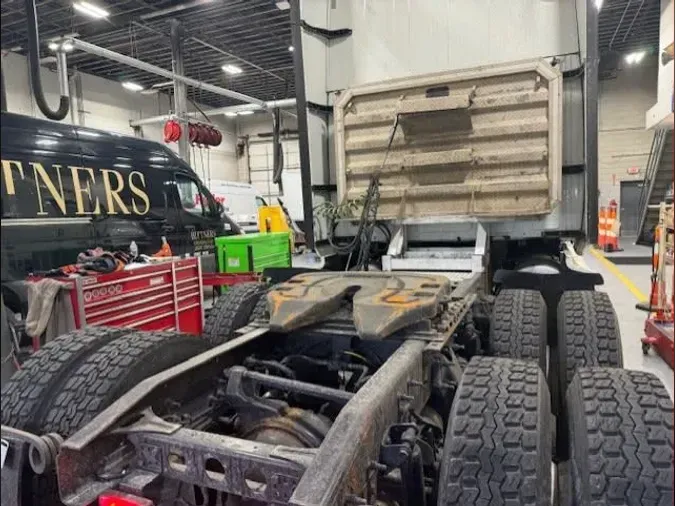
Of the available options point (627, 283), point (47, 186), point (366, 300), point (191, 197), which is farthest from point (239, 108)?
point (366, 300)

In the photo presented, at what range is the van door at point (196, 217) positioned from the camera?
8.59 m

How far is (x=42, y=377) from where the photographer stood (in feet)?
7.73

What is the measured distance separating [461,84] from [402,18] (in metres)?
0.99

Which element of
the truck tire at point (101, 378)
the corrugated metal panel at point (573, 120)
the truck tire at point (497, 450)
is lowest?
the truck tire at point (497, 450)

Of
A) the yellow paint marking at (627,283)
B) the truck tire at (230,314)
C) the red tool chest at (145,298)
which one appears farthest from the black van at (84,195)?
the yellow paint marking at (627,283)

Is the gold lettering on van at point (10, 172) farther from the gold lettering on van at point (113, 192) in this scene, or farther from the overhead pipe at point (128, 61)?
the overhead pipe at point (128, 61)

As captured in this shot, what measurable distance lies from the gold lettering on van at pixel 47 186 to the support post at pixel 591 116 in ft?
19.0

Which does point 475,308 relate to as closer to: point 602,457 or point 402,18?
point 602,457

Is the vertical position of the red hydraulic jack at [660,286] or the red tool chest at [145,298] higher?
the red hydraulic jack at [660,286]

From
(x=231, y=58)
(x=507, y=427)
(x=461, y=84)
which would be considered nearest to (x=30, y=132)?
(x=461, y=84)

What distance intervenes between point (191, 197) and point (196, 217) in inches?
14.1

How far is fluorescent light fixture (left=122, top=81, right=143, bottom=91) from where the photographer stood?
19.0 m

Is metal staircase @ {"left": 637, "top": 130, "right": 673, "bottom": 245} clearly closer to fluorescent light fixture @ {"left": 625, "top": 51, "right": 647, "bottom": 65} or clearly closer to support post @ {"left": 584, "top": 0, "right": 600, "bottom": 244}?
fluorescent light fixture @ {"left": 625, "top": 51, "right": 647, "bottom": 65}

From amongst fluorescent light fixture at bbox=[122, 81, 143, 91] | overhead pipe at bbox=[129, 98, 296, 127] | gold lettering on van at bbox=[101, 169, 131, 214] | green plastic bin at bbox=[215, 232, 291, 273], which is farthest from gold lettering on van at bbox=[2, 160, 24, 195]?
fluorescent light fixture at bbox=[122, 81, 143, 91]
